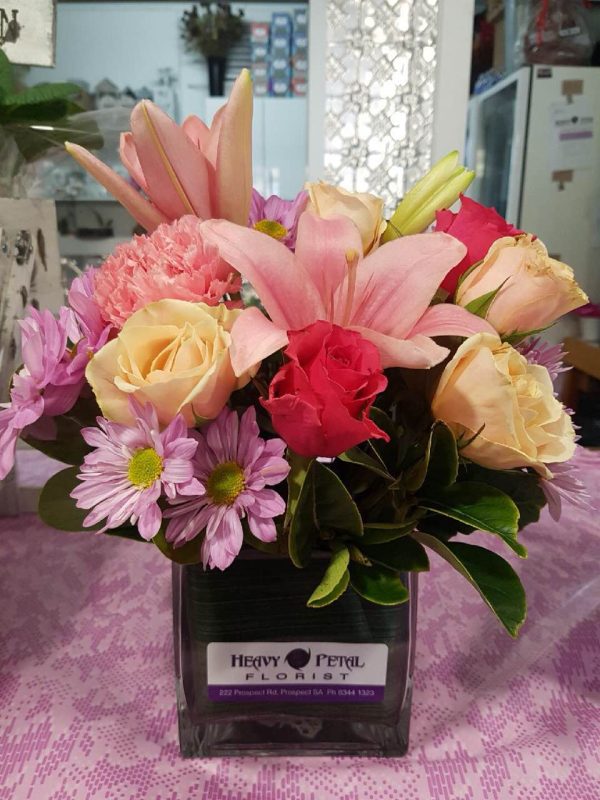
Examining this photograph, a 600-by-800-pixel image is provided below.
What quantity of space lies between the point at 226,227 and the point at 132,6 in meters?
3.83

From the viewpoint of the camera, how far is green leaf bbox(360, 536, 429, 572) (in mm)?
379

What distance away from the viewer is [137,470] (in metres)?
0.33

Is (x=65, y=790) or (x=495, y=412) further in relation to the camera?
(x=65, y=790)

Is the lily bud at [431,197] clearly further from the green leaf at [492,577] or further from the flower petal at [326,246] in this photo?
the green leaf at [492,577]

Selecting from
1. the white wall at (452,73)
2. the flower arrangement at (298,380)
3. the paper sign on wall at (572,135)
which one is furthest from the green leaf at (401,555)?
the paper sign on wall at (572,135)

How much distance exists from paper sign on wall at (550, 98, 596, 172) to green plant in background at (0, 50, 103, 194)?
7.35ft

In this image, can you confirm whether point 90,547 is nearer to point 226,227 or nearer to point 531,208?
point 226,227

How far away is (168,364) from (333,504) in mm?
126

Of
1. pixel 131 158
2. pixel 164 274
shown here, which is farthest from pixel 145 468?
pixel 131 158

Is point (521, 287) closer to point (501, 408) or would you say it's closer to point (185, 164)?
point (501, 408)

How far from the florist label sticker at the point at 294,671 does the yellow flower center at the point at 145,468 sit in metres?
0.16

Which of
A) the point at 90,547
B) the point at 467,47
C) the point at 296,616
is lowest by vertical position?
the point at 90,547

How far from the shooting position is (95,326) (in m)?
0.37

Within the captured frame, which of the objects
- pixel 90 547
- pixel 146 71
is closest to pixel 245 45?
pixel 146 71
